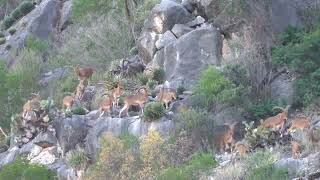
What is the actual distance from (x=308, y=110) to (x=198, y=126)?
4133 mm

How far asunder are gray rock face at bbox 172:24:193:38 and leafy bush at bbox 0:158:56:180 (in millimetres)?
10558

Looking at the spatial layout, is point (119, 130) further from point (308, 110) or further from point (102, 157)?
point (308, 110)

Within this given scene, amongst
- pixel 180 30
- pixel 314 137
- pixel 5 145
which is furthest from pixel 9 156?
pixel 314 137

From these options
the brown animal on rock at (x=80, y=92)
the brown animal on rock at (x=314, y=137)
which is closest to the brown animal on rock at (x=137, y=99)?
the brown animal on rock at (x=80, y=92)

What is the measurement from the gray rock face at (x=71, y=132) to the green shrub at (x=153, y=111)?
11.1 ft

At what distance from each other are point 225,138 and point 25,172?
777cm

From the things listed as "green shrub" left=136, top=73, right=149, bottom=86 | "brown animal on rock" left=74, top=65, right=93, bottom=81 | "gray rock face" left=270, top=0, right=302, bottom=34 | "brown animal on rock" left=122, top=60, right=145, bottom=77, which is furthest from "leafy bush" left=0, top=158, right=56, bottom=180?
"gray rock face" left=270, top=0, right=302, bottom=34

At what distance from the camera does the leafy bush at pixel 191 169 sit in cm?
2889

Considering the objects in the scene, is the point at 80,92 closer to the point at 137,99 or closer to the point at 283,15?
the point at 137,99

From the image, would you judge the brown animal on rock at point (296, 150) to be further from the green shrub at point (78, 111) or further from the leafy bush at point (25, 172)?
the green shrub at point (78, 111)

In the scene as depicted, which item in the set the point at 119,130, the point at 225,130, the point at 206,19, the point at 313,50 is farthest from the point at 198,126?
the point at 206,19

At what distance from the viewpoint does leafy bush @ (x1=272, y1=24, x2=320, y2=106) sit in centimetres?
3453

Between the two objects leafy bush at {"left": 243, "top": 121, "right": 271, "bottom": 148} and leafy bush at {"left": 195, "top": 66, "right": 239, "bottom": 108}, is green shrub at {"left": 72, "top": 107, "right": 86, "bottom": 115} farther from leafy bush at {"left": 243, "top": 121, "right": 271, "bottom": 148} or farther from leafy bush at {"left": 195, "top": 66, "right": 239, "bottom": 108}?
leafy bush at {"left": 243, "top": 121, "right": 271, "bottom": 148}

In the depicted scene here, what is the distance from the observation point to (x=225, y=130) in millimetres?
33594
